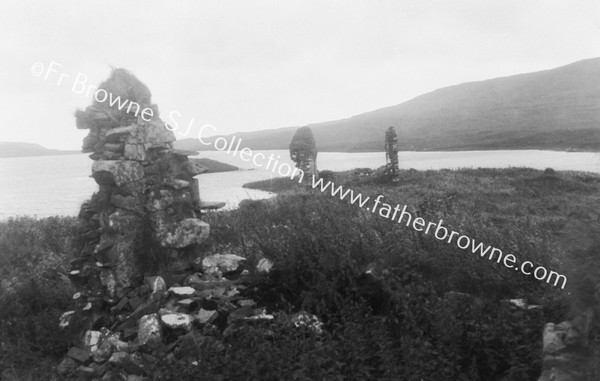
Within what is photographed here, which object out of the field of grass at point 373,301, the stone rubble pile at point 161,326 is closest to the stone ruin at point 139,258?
the stone rubble pile at point 161,326

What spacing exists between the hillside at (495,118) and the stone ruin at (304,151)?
4627cm

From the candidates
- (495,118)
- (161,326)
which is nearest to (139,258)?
(161,326)

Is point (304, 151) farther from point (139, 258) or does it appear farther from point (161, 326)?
point (161, 326)

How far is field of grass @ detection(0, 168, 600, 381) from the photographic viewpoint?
18.2 ft

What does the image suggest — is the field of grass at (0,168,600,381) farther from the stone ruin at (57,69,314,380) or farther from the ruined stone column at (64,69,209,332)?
the ruined stone column at (64,69,209,332)

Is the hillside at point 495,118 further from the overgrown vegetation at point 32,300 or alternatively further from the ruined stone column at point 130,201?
the overgrown vegetation at point 32,300

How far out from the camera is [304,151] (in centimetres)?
2809

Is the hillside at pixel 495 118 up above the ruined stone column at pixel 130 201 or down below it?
above

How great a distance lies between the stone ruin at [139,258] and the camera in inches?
268

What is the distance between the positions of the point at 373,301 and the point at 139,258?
4636mm

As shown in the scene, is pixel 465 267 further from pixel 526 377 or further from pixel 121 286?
pixel 121 286

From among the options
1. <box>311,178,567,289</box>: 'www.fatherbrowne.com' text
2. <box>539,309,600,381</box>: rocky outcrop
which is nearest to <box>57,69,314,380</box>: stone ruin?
<box>539,309,600,381</box>: rocky outcrop

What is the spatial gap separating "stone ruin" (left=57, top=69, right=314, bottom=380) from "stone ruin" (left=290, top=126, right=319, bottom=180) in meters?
18.6

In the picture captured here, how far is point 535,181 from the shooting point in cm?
2512
